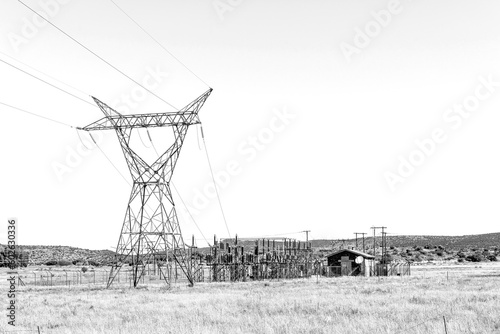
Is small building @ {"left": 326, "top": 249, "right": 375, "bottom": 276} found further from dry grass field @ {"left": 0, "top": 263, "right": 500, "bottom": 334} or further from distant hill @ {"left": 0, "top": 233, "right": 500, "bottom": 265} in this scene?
dry grass field @ {"left": 0, "top": 263, "right": 500, "bottom": 334}

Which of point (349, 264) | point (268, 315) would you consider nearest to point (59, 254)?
point (349, 264)

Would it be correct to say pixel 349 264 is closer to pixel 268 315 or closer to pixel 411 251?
pixel 268 315

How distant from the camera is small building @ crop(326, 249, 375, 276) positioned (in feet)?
226

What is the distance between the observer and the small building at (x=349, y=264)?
226ft

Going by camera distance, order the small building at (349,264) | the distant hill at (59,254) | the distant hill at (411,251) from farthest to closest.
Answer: the distant hill at (59,254)
the distant hill at (411,251)
the small building at (349,264)

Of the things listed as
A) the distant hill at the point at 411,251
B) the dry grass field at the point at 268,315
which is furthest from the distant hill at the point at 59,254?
the dry grass field at the point at 268,315

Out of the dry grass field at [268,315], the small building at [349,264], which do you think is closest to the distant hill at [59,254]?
the small building at [349,264]

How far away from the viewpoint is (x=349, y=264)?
69812 mm

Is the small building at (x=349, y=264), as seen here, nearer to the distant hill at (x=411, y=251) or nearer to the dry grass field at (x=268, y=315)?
the distant hill at (x=411, y=251)

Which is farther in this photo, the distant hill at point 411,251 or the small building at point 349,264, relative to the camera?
the distant hill at point 411,251

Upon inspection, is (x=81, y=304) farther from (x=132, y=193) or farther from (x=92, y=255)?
(x=92, y=255)

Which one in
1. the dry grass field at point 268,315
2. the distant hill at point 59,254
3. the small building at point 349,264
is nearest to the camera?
the dry grass field at point 268,315

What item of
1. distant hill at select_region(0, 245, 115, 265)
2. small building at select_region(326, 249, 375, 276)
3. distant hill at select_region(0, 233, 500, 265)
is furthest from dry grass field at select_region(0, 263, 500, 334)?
distant hill at select_region(0, 245, 115, 265)

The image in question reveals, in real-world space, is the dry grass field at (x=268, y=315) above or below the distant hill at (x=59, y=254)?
below
